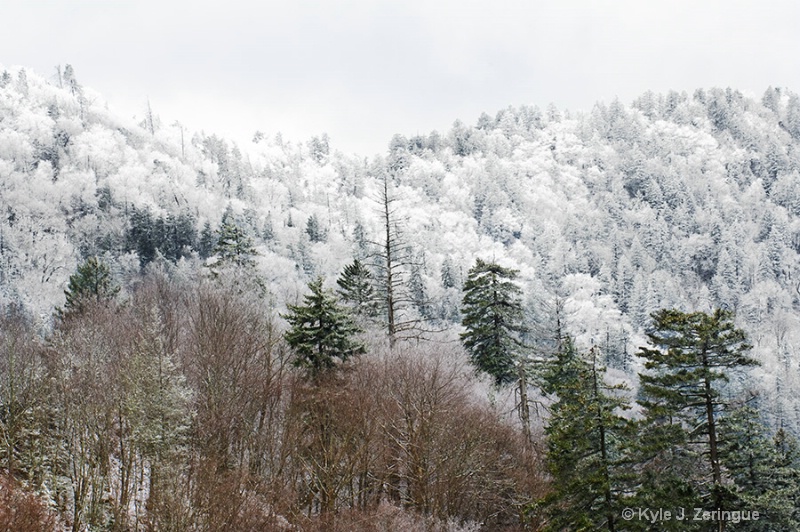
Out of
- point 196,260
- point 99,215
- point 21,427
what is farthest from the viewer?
point 99,215

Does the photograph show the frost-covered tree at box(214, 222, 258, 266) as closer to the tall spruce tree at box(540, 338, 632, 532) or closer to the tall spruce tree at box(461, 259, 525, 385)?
the tall spruce tree at box(461, 259, 525, 385)

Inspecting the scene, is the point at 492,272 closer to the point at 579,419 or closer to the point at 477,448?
the point at 477,448

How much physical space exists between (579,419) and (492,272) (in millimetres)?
17604

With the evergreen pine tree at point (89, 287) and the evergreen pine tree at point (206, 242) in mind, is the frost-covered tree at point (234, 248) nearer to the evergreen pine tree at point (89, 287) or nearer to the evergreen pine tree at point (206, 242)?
the evergreen pine tree at point (89, 287)

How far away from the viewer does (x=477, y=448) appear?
26.7 meters

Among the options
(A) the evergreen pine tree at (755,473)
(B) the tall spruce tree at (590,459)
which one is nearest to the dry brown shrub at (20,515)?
(B) the tall spruce tree at (590,459)

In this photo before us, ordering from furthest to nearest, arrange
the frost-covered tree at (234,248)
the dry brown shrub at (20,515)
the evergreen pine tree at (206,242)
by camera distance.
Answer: the evergreen pine tree at (206,242) → the frost-covered tree at (234,248) → the dry brown shrub at (20,515)

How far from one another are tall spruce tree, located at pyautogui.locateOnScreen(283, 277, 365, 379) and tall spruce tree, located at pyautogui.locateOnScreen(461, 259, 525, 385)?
10.8 m

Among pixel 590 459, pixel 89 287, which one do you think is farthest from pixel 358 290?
pixel 590 459

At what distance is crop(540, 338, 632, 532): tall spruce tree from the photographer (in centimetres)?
1727

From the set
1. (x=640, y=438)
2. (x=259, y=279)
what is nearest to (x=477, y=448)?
(x=640, y=438)

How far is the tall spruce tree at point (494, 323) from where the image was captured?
112 feet

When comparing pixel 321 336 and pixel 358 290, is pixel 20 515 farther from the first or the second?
pixel 358 290

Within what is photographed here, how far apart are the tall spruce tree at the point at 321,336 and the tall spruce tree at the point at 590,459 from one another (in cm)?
1059
